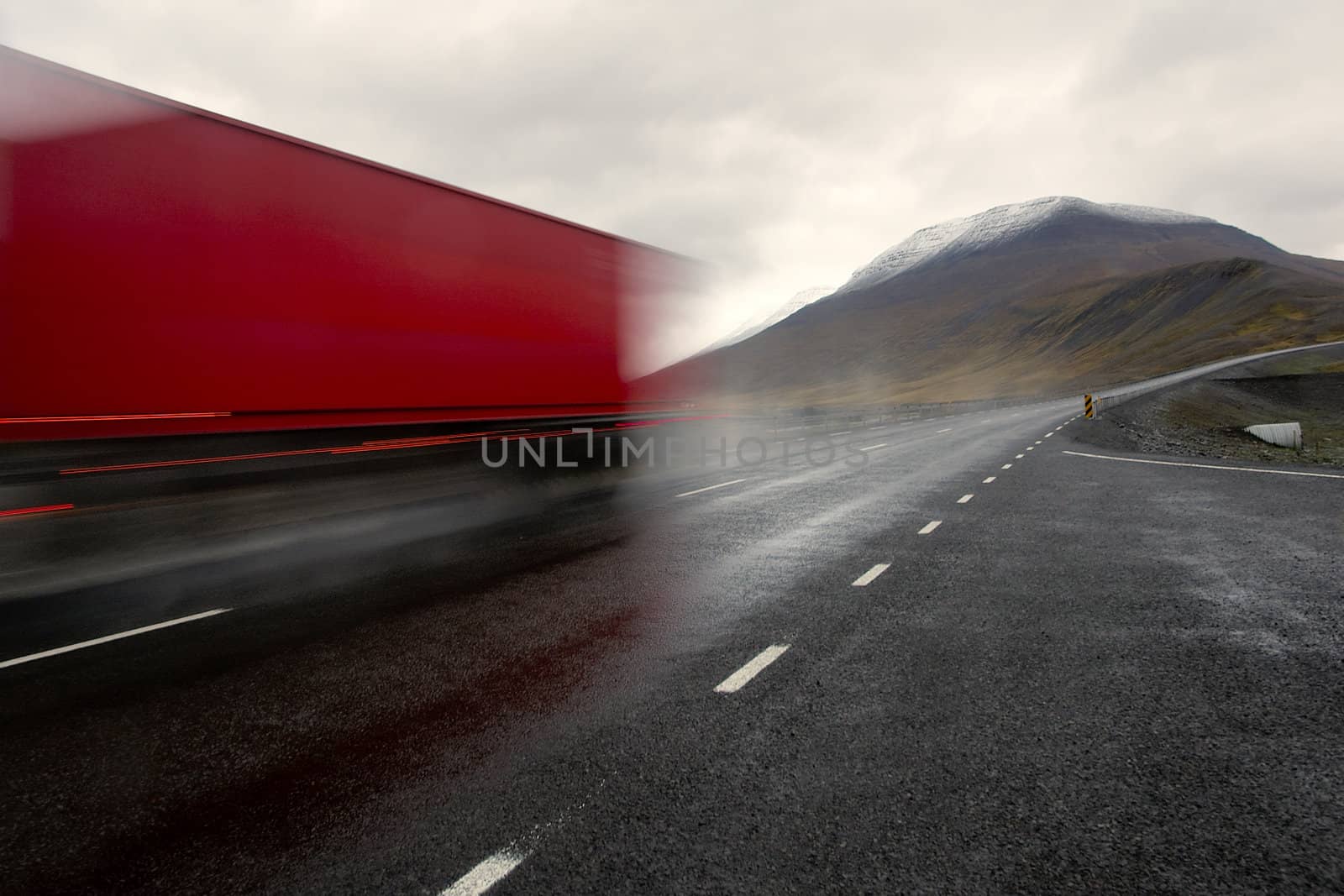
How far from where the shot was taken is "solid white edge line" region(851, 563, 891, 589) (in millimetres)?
5926

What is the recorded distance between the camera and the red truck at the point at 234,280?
5.82m

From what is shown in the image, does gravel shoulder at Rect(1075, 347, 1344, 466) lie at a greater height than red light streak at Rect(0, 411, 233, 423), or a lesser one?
lesser

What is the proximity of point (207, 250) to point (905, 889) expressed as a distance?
7.64m

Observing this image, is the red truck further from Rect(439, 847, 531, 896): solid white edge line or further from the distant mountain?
the distant mountain

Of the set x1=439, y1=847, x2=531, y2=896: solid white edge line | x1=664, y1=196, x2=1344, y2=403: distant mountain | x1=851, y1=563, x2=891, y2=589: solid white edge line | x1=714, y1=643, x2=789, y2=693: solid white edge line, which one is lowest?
x1=851, y1=563, x2=891, y2=589: solid white edge line

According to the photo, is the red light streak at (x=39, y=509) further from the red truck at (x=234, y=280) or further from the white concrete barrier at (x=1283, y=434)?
the white concrete barrier at (x=1283, y=434)

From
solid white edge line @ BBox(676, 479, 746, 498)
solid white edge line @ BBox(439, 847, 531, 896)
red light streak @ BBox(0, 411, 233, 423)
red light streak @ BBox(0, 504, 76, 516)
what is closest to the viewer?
solid white edge line @ BBox(439, 847, 531, 896)

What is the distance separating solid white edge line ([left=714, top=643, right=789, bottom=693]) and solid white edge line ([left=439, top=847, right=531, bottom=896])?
1.55 m

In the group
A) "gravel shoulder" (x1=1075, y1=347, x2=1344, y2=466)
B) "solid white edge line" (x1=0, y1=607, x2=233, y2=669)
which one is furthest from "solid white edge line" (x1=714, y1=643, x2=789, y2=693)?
"gravel shoulder" (x1=1075, y1=347, x2=1344, y2=466)

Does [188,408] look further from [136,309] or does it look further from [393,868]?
[393,868]

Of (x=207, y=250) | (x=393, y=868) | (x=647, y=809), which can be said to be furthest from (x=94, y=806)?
(x=207, y=250)

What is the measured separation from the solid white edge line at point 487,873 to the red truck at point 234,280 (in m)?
6.03

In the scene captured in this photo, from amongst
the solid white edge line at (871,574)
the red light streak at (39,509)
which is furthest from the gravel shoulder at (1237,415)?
the red light streak at (39,509)

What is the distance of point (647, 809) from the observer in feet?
8.70
